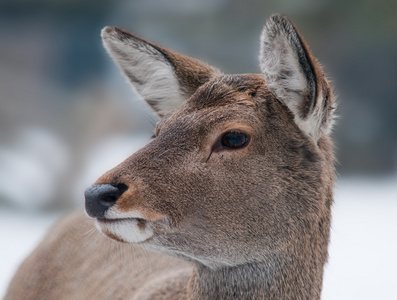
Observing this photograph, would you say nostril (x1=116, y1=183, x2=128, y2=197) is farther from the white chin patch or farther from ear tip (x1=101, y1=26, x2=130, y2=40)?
ear tip (x1=101, y1=26, x2=130, y2=40)

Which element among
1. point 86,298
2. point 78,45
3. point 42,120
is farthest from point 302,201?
point 78,45

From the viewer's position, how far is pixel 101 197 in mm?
2270

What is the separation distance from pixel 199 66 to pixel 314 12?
7999mm

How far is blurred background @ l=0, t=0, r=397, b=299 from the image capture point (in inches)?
336

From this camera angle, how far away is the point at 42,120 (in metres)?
9.63

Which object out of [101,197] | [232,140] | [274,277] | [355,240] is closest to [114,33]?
[232,140]

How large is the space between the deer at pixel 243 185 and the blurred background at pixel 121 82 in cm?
520

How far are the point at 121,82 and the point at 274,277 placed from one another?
8278mm

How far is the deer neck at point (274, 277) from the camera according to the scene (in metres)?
2.53

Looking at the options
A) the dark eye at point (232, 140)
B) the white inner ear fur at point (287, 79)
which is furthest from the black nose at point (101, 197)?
the white inner ear fur at point (287, 79)

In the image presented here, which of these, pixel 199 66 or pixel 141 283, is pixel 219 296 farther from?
pixel 199 66

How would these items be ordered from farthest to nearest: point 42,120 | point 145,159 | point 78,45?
point 78,45, point 42,120, point 145,159

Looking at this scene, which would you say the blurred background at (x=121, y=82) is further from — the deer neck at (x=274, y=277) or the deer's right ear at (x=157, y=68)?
the deer neck at (x=274, y=277)

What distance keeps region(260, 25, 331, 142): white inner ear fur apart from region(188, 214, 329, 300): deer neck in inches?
17.2
